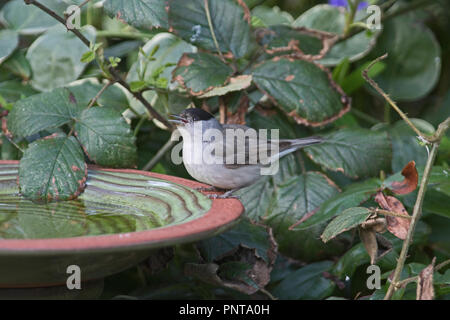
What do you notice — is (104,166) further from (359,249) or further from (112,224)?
(359,249)

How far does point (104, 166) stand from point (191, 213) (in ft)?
2.50

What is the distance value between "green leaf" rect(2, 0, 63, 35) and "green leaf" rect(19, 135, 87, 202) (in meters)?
1.09

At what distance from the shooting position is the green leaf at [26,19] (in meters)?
3.15

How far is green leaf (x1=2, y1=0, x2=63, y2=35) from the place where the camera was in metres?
3.15

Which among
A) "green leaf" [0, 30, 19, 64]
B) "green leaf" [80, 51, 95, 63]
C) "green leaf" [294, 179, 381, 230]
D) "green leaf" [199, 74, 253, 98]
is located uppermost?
"green leaf" [0, 30, 19, 64]

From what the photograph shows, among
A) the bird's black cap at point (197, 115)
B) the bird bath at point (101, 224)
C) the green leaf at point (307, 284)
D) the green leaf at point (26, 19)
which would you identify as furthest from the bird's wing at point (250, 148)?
the green leaf at point (26, 19)

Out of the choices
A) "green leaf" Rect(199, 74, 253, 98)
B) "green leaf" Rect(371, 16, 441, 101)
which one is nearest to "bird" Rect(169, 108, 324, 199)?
"green leaf" Rect(199, 74, 253, 98)

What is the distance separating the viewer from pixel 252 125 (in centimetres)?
291

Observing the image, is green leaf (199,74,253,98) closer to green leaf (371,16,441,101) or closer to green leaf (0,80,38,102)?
green leaf (0,80,38,102)

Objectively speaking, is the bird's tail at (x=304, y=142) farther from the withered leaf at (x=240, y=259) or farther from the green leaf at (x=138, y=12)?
the green leaf at (x=138, y=12)

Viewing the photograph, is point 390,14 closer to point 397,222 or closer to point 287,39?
point 287,39

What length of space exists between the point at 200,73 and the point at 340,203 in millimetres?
835

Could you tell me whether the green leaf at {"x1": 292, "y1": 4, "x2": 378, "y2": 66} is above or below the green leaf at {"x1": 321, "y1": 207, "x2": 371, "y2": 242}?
above

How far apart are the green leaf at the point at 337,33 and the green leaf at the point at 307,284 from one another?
3.95 ft
